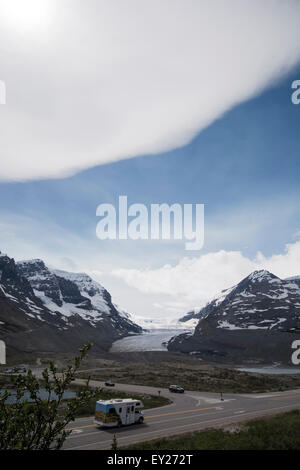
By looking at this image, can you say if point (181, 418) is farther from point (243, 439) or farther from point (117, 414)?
point (243, 439)

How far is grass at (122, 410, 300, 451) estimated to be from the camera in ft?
76.9

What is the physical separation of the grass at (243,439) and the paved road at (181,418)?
2.46m

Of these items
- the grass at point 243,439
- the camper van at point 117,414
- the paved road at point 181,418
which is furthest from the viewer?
the camper van at point 117,414

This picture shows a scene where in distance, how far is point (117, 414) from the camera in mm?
30250

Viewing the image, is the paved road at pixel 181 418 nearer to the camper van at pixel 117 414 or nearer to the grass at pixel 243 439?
the camper van at pixel 117 414

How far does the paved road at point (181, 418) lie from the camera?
26.2m

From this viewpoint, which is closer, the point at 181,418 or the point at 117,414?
the point at 117,414

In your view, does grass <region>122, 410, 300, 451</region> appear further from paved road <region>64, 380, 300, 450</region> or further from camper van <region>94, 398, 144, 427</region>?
camper van <region>94, 398, 144, 427</region>

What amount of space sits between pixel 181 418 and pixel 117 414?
8.59m

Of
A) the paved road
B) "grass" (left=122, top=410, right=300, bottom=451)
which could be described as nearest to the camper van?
the paved road

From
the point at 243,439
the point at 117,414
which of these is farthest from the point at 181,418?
the point at 243,439

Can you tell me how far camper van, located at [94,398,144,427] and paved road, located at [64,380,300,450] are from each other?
22.1 inches

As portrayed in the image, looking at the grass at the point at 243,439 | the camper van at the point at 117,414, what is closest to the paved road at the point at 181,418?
the camper van at the point at 117,414
